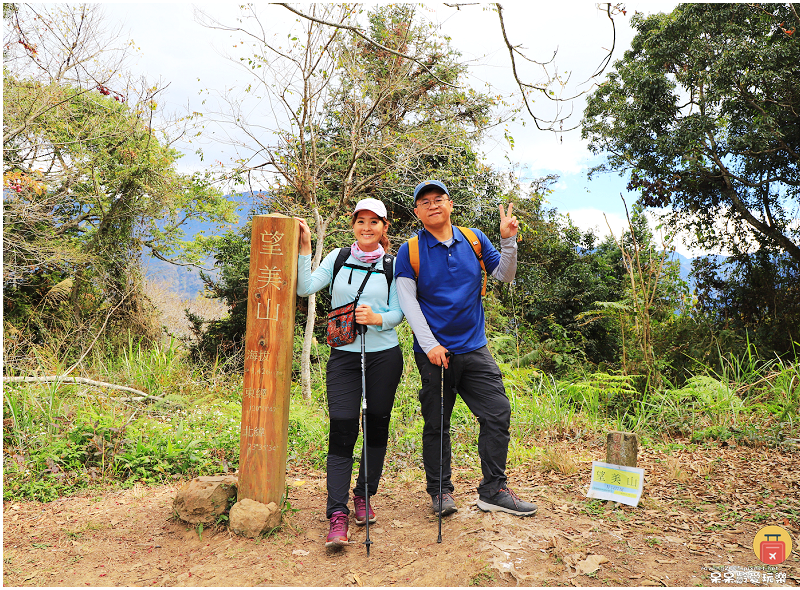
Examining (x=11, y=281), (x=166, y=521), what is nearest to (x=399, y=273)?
(x=166, y=521)

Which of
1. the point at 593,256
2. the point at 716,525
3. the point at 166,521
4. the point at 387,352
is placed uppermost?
the point at 593,256

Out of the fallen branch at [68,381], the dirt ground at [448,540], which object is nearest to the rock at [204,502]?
the dirt ground at [448,540]

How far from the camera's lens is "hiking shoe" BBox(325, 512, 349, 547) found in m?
3.18

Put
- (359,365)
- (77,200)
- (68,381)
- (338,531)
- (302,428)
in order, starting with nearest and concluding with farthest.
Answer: (338,531), (359,365), (302,428), (68,381), (77,200)

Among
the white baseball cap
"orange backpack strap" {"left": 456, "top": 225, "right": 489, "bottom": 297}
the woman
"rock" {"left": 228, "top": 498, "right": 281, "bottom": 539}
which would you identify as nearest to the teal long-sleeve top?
the woman

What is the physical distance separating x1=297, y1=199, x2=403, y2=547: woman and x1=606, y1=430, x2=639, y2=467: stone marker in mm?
1686

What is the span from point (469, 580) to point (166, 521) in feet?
7.23

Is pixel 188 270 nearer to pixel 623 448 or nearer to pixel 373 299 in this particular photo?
pixel 373 299

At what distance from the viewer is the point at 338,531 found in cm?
321

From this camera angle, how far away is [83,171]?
10195 mm

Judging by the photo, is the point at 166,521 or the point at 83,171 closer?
the point at 166,521

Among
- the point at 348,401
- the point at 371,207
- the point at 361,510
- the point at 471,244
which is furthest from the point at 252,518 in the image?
the point at 471,244

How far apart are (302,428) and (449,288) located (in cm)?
308

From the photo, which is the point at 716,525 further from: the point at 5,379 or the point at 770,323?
the point at 770,323
